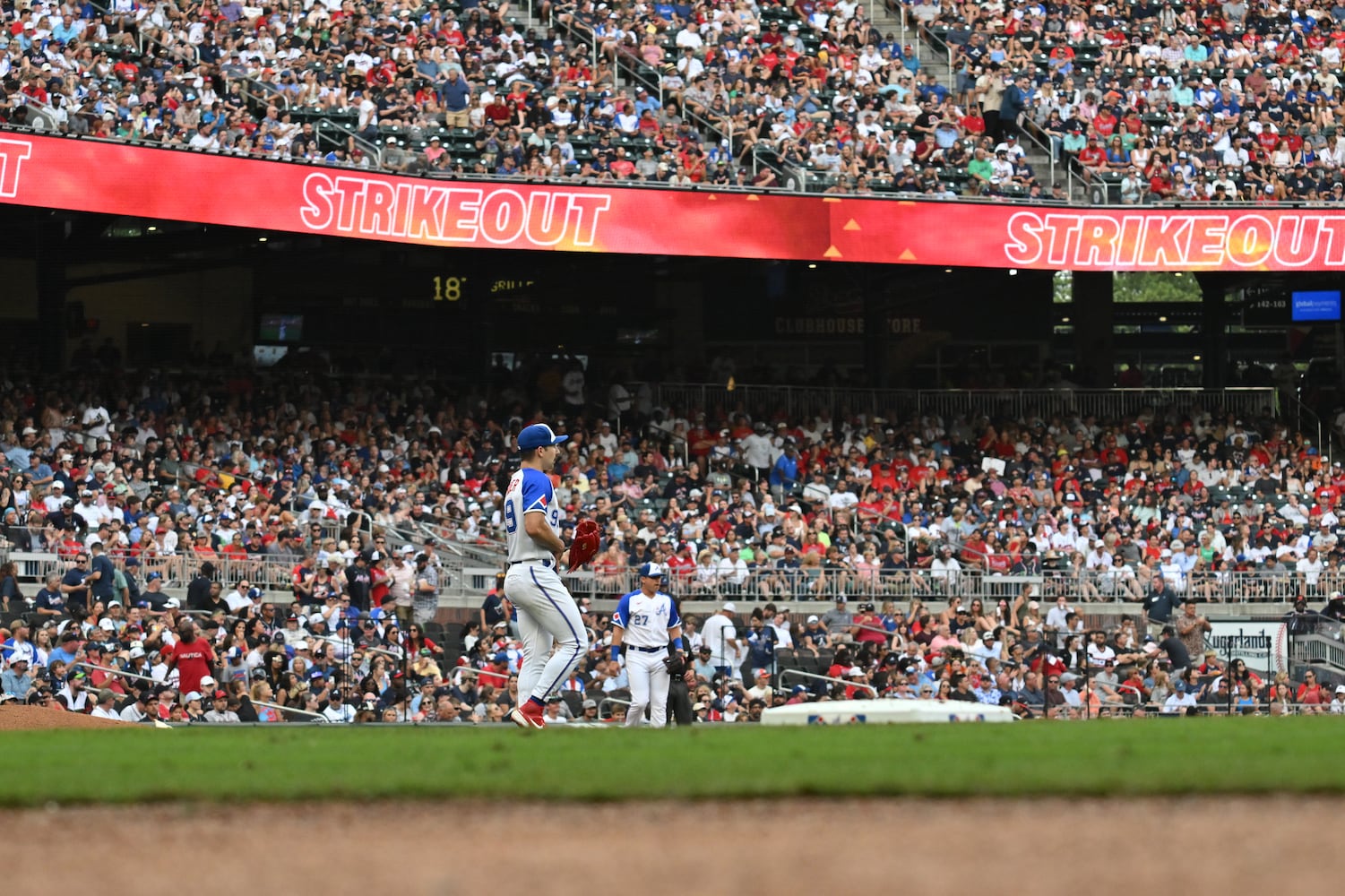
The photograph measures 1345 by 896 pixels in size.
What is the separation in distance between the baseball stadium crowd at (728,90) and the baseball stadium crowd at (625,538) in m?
3.68

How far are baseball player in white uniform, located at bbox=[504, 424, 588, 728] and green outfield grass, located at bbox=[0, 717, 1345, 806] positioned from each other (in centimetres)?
100

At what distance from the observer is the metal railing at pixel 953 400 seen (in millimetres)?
29703

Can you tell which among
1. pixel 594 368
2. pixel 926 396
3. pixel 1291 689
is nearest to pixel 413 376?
pixel 594 368

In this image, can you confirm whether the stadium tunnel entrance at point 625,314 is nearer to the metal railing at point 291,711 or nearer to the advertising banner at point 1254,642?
the advertising banner at point 1254,642

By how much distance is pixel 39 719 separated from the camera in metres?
14.4

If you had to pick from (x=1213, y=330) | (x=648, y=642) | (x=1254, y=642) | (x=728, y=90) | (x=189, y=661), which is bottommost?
(x=189, y=661)

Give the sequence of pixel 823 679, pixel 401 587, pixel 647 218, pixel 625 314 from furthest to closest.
→ pixel 625 314, pixel 647 218, pixel 401 587, pixel 823 679

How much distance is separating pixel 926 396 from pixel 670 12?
24.0ft

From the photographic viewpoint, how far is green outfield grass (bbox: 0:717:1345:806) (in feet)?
26.8

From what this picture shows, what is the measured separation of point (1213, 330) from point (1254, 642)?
11595 mm

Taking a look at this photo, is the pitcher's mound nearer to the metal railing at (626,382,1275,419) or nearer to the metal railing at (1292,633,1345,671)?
the metal railing at (1292,633,1345,671)

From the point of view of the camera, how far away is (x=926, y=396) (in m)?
30.6

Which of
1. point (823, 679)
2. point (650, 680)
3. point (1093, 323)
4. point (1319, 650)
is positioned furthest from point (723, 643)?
point (1093, 323)

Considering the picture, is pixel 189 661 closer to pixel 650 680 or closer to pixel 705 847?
pixel 650 680
